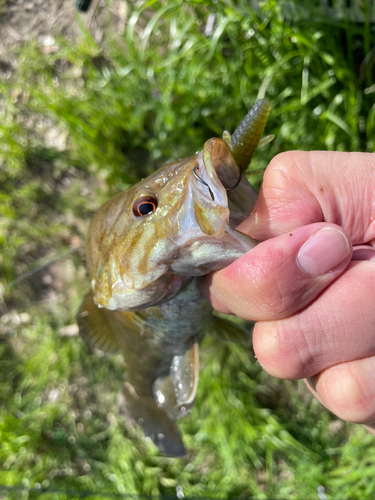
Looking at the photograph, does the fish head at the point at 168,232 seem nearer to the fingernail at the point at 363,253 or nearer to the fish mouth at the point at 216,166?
the fish mouth at the point at 216,166

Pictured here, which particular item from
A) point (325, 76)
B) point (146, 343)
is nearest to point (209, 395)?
point (146, 343)

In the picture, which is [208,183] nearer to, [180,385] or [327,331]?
[327,331]

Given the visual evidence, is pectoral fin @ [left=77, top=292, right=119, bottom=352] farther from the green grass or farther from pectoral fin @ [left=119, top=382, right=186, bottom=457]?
the green grass

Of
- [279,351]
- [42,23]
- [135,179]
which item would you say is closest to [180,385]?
[279,351]

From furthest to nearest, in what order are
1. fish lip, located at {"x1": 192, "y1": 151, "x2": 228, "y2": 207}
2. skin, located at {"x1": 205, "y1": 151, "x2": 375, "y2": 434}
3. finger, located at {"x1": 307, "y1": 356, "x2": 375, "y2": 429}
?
finger, located at {"x1": 307, "y1": 356, "x2": 375, "y2": 429} < skin, located at {"x1": 205, "y1": 151, "x2": 375, "y2": 434} < fish lip, located at {"x1": 192, "y1": 151, "x2": 228, "y2": 207}

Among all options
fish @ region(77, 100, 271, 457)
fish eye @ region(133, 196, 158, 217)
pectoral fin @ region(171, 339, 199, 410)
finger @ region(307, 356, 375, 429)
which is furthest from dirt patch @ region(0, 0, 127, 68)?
finger @ region(307, 356, 375, 429)

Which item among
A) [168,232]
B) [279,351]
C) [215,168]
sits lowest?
[279,351]

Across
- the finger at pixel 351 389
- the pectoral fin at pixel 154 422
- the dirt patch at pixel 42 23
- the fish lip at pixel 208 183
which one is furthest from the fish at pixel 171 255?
the dirt patch at pixel 42 23
